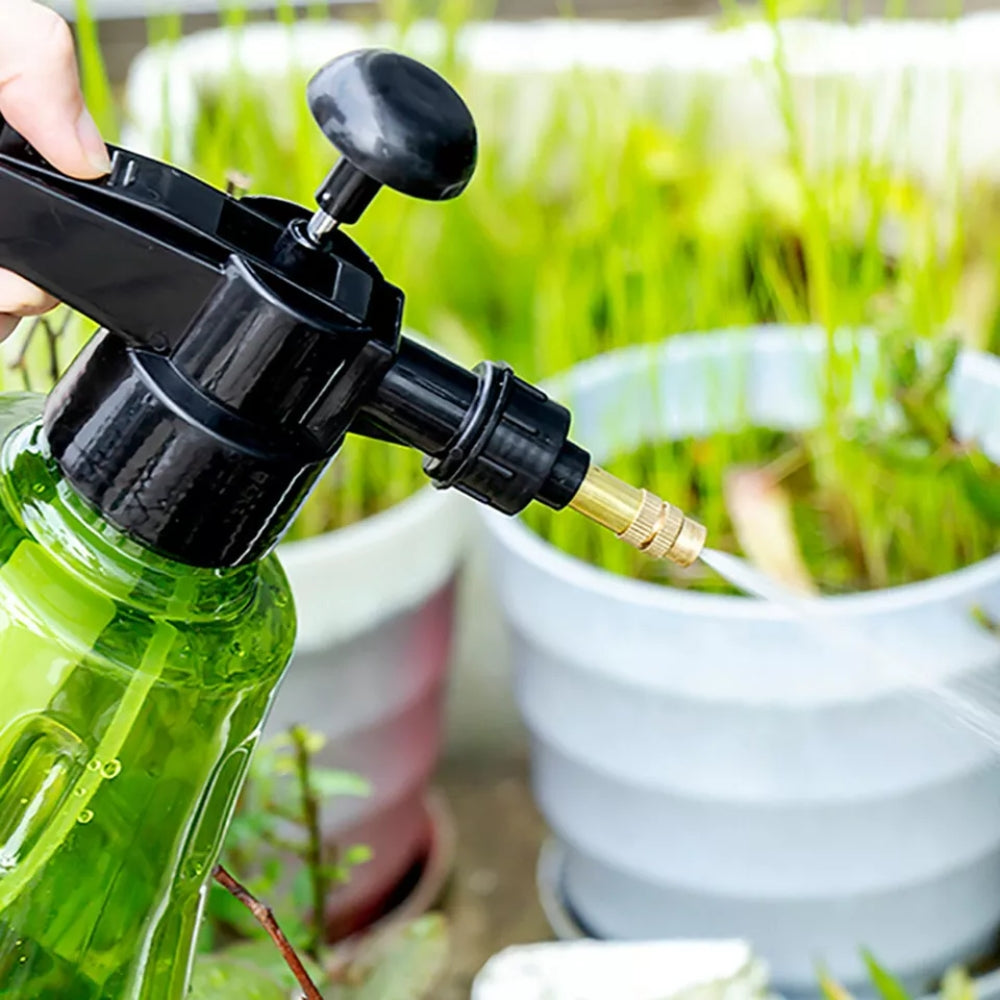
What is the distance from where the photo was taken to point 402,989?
316 millimetres

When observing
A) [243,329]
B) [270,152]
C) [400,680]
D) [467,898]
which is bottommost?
[467,898]

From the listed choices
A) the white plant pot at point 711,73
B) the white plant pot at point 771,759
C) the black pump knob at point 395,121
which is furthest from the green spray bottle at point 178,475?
the white plant pot at point 711,73

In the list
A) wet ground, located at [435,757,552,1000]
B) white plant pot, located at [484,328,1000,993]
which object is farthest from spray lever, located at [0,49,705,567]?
wet ground, located at [435,757,552,1000]

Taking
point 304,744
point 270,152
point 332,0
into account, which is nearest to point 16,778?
point 304,744

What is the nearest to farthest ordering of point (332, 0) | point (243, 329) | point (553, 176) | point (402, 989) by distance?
1. point (243, 329)
2. point (402, 989)
3. point (553, 176)
4. point (332, 0)

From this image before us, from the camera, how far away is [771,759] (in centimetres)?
40

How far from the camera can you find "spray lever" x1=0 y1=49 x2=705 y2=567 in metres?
0.19

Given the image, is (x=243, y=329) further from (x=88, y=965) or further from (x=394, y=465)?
(x=394, y=465)

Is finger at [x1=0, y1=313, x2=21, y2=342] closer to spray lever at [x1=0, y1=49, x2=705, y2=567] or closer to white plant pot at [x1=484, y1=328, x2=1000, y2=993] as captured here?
spray lever at [x1=0, y1=49, x2=705, y2=567]

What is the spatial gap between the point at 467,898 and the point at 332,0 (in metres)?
0.58

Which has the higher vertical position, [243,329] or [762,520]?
[243,329]

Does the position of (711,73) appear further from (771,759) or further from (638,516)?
(638,516)

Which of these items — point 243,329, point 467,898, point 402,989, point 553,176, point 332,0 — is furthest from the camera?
point 332,0

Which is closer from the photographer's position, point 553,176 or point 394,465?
point 394,465
